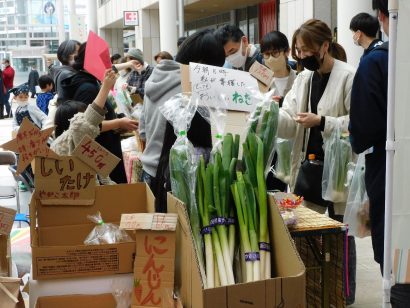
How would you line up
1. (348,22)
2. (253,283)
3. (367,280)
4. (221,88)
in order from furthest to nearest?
(348,22) → (367,280) → (221,88) → (253,283)

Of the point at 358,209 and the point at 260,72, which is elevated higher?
the point at 260,72

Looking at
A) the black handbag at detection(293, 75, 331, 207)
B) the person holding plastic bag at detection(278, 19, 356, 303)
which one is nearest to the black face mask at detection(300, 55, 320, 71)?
the person holding plastic bag at detection(278, 19, 356, 303)

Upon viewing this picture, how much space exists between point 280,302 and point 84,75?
107 inches

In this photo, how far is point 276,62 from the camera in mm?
4223

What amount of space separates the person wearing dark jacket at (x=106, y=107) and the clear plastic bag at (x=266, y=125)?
1497 mm

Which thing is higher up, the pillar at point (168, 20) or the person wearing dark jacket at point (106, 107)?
the pillar at point (168, 20)

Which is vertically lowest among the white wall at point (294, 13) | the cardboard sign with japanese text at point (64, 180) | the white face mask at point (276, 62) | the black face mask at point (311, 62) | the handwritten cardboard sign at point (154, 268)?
the handwritten cardboard sign at point (154, 268)

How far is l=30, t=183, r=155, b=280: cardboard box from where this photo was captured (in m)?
2.02

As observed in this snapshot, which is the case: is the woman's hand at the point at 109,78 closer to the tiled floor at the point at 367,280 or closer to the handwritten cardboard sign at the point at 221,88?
the handwritten cardboard sign at the point at 221,88

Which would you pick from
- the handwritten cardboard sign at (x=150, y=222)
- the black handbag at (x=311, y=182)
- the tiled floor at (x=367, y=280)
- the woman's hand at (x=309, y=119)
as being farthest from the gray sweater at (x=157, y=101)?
the tiled floor at (x=367, y=280)

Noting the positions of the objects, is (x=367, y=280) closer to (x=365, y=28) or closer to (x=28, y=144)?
(x=365, y=28)

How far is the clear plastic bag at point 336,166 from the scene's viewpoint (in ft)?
10.2

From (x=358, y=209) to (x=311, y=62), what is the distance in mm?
931

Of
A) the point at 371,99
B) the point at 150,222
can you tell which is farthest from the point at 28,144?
the point at 371,99
